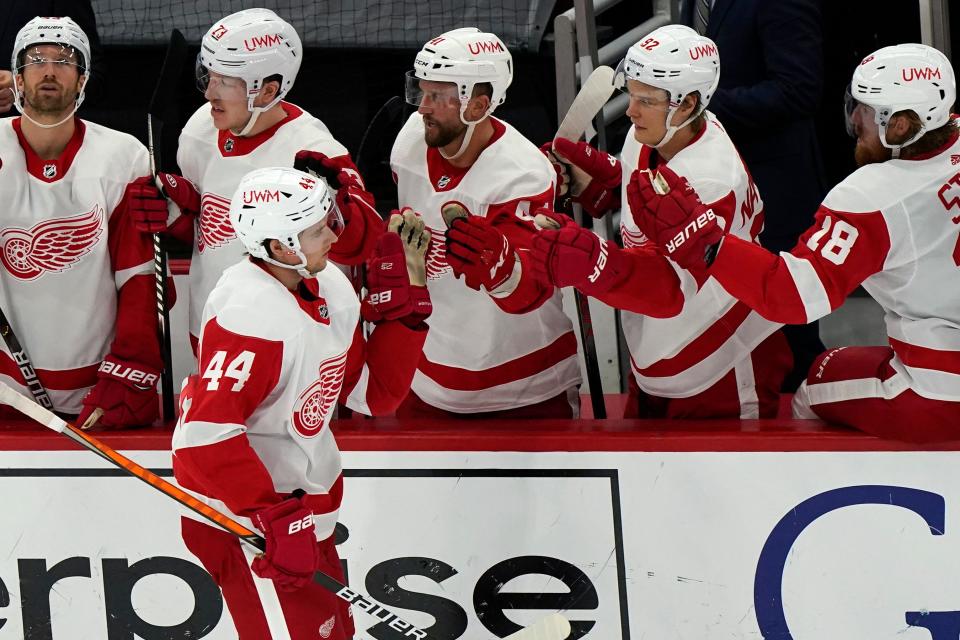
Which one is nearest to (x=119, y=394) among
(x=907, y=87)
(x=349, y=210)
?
(x=349, y=210)

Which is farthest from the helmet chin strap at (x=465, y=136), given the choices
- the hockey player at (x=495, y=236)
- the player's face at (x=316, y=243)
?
the player's face at (x=316, y=243)

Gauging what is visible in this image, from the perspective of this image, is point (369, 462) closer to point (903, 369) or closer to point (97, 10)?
point (903, 369)

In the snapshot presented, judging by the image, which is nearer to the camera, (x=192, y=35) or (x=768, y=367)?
(x=768, y=367)

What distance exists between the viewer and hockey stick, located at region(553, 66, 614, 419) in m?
3.26

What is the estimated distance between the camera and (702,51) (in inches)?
118

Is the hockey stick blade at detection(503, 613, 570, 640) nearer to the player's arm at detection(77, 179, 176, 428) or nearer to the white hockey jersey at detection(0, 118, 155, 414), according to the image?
the player's arm at detection(77, 179, 176, 428)

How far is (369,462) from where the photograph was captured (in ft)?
9.96

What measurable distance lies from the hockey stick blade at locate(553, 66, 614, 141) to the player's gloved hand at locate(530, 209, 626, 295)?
A: 0.52 meters

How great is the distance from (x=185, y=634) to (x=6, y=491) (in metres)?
0.53

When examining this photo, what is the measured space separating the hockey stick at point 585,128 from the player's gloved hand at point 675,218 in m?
0.49

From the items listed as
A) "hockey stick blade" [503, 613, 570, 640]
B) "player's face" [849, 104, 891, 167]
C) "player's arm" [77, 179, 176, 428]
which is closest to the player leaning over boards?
"player's arm" [77, 179, 176, 428]

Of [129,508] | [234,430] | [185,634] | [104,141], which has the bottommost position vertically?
[185,634]

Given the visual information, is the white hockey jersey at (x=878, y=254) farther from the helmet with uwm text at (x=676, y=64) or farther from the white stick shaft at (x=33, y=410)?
the white stick shaft at (x=33, y=410)

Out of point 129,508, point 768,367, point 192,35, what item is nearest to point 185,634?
point 129,508
